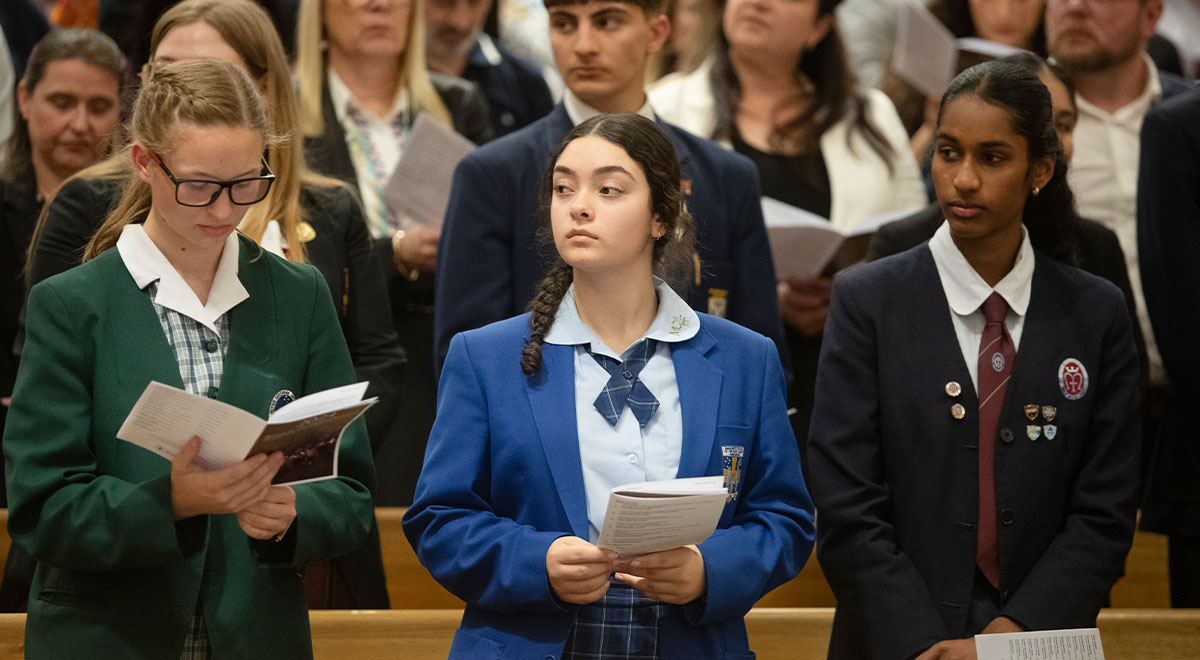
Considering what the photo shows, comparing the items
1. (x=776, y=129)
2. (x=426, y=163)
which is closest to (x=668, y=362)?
(x=426, y=163)

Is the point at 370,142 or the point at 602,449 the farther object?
the point at 370,142

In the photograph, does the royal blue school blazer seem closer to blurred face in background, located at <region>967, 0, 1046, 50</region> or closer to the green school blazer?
the green school blazer

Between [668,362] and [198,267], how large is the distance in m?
0.85

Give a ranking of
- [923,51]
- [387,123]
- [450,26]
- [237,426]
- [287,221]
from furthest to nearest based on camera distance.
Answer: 1. [450,26]
2. [923,51]
3. [387,123]
4. [287,221]
5. [237,426]

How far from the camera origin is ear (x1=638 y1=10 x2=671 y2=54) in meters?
3.72

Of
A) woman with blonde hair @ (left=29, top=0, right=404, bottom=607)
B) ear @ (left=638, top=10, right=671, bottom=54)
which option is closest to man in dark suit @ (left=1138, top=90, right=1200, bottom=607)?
ear @ (left=638, top=10, right=671, bottom=54)

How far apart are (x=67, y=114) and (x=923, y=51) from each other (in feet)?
9.28

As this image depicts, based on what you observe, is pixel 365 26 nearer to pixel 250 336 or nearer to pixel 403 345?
pixel 403 345

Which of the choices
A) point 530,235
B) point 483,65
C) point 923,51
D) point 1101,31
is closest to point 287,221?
point 530,235

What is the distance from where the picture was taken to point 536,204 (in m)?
3.45

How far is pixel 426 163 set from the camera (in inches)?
156

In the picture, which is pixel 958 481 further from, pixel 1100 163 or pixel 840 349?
pixel 1100 163

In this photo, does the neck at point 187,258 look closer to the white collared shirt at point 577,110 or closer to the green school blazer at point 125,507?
the green school blazer at point 125,507

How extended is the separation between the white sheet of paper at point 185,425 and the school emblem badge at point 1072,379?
162 centimetres
